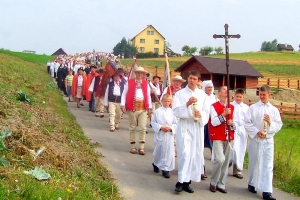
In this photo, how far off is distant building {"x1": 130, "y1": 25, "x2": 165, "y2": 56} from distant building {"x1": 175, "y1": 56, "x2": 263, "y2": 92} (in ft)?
193

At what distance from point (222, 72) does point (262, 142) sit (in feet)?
102

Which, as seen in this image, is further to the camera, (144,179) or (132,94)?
(132,94)

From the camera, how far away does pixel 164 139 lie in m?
9.13

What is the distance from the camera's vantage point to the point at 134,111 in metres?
11.3

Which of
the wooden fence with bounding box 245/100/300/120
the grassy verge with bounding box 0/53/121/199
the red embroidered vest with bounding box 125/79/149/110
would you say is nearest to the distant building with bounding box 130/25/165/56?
the wooden fence with bounding box 245/100/300/120

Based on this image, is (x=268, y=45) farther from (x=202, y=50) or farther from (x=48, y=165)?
(x=48, y=165)

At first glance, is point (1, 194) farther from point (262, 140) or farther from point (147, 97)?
point (147, 97)

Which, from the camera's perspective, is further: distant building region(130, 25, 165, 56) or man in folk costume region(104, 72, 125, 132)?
distant building region(130, 25, 165, 56)

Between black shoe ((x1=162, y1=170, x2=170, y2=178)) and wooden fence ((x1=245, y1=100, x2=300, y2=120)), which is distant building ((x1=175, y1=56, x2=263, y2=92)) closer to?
wooden fence ((x1=245, y1=100, x2=300, y2=120))

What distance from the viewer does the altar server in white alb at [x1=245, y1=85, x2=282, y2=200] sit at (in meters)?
8.02

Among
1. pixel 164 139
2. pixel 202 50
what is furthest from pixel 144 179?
pixel 202 50

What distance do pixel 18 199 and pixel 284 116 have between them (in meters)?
23.5

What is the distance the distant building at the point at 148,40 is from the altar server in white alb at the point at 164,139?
92.4 m

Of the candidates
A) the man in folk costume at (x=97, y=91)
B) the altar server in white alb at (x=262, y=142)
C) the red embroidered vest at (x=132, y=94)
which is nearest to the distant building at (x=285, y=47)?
the man in folk costume at (x=97, y=91)
